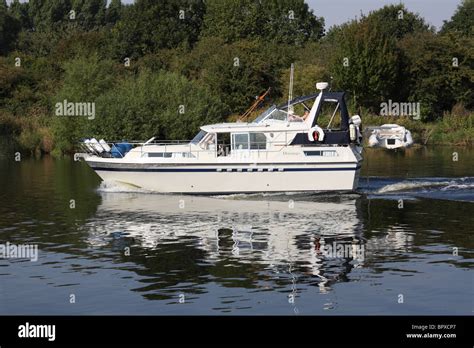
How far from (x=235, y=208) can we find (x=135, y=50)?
72.3 metres

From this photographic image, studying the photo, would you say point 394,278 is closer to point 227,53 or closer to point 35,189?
point 35,189

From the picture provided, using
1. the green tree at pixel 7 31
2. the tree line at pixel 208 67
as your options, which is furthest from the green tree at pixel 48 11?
the tree line at pixel 208 67

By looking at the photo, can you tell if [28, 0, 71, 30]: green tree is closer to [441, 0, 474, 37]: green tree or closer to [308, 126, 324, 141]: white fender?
[441, 0, 474, 37]: green tree

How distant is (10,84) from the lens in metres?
89.8

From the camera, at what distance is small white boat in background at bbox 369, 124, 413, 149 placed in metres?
46.1

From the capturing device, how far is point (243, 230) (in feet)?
104

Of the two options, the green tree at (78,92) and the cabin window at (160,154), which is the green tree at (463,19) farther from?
the cabin window at (160,154)

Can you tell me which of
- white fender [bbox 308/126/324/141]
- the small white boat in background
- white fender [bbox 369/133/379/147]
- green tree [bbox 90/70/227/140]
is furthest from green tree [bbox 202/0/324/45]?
white fender [bbox 308/126/324/141]

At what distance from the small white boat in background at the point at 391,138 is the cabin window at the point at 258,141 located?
24.8 feet

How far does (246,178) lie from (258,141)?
1.78 meters

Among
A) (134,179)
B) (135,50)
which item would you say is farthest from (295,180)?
(135,50)

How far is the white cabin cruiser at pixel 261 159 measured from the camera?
40438 mm

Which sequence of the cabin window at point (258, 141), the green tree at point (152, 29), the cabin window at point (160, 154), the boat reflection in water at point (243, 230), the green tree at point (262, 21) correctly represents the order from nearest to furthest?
1. the boat reflection in water at point (243, 230)
2. the cabin window at point (258, 141)
3. the cabin window at point (160, 154)
4. the green tree at point (152, 29)
5. the green tree at point (262, 21)

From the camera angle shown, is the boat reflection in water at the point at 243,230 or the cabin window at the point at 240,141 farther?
the cabin window at the point at 240,141
